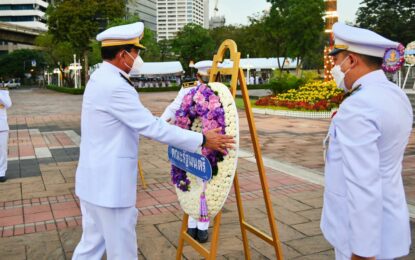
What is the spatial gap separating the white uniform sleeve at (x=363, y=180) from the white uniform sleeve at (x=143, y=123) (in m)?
1.10

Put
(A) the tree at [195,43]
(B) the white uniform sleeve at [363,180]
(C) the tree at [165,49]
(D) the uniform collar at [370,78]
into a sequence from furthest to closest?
(C) the tree at [165,49] → (A) the tree at [195,43] → (D) the uniform collar at [370,78] → (B) the white uniform sleeve at [363,180]

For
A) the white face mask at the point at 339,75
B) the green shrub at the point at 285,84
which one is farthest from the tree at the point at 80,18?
the white face mask at the point at 339,75

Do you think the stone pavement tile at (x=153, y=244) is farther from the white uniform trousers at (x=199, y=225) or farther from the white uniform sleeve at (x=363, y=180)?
the white uniform sleeve at (x=363, y=180)

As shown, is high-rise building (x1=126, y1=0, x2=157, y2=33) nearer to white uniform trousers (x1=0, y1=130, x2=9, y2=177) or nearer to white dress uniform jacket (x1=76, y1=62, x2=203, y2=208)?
white uniform trousers (x1=0, y1=130, x2=9, y2=177)

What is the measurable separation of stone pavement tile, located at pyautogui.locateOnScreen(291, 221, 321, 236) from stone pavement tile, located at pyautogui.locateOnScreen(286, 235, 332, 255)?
12 cm

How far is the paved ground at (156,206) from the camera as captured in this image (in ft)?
13.8

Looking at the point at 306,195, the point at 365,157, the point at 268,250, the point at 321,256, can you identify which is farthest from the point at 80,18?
the point at 365,157

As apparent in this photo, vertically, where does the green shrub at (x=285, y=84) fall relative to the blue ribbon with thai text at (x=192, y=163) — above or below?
above

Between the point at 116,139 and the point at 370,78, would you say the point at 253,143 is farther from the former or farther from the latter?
the point at 370,78

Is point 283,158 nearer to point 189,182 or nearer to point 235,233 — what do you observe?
point 235,233

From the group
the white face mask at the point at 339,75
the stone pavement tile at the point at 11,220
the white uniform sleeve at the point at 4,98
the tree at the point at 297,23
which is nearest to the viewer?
the white face mask at the point at 339,75

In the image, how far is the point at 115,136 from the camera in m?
2.72

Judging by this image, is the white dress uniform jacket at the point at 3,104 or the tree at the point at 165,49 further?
the tree at the point at 165,49

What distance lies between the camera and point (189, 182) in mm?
3123
